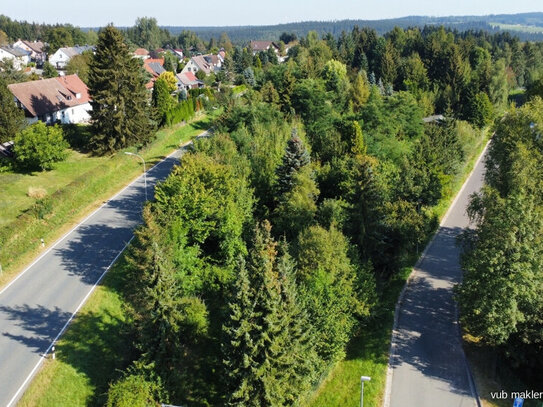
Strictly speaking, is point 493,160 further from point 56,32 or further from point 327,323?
point 56,32

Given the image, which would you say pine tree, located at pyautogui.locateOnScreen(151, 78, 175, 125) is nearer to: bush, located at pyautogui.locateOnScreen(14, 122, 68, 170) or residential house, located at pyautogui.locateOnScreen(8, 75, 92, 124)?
residential house, located at pyautogui.locateOnScreen(8, 75, 92, 124)

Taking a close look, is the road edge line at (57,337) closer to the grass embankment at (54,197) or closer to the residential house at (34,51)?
the grass embankment at (54,197)

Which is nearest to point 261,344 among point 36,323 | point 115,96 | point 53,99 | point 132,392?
point 132,392

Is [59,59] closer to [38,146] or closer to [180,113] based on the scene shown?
[180,113]

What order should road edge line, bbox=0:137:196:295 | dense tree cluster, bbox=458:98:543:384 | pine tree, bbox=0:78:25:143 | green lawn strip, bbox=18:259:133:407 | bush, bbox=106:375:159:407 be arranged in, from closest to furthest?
bush, bbox=106:375:159:407
green lawn strip, bbox=18:259:133:407
dense tree cluster, bbox=458:98:543:384
road edge line, bbox=0:137:196:295
pine tree, bbox=0:78:25:143

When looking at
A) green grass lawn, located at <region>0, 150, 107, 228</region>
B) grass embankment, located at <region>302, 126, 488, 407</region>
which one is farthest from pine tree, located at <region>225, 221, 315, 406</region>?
green grass lawn, located at <region>0, 150, 107, 228</region>

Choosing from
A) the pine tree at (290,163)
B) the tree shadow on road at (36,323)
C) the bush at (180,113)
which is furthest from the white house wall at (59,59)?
the tree shadow on road at (36,323)
